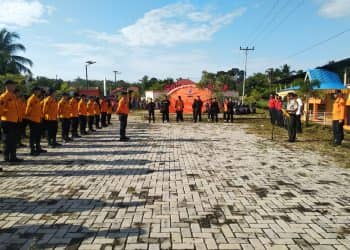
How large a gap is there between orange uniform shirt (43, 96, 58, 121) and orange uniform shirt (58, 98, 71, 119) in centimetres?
142

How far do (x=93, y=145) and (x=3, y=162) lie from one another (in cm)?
354

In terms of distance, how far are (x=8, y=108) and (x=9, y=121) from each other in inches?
12.2

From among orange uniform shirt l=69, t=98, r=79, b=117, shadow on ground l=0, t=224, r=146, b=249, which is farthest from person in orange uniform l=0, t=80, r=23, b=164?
orange uniform shirt l=69, t=98, r=79, b=117

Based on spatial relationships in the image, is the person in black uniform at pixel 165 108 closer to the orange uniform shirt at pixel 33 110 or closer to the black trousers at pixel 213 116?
the black trousers at pixel 213 116

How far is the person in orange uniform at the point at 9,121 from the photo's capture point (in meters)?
8.48

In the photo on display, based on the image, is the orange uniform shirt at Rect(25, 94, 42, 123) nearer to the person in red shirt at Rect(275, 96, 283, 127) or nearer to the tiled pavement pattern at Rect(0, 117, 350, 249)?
the tiled pavement pattern at Rect(0, 117, 350, 249)

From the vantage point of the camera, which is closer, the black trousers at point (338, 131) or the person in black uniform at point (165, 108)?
the black trousers at point (338, 131)

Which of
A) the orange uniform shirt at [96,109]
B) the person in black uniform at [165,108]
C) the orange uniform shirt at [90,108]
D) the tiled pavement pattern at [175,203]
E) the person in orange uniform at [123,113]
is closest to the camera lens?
the tiled pavement pattern at [175,203]

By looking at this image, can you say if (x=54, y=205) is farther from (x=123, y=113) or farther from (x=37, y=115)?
(x=123, y=113)

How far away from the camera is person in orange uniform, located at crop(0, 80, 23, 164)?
8.48m

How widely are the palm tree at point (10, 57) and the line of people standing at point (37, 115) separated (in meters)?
22.3

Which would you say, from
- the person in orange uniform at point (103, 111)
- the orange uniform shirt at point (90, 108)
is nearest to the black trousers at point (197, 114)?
the person in orange uniform at point (103, 111)

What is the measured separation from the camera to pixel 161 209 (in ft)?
16.5

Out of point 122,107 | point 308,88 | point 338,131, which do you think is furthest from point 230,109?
point 338,131
